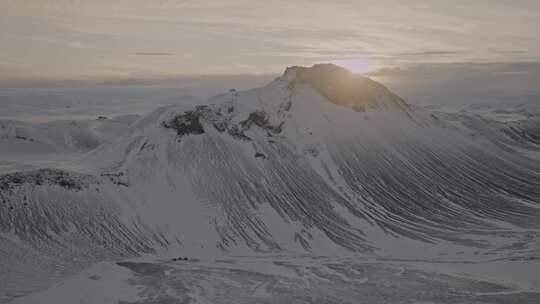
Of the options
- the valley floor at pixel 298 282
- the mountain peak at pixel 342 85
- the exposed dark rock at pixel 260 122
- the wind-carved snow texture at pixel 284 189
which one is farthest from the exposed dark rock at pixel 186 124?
the valley floor at pixel 298 282

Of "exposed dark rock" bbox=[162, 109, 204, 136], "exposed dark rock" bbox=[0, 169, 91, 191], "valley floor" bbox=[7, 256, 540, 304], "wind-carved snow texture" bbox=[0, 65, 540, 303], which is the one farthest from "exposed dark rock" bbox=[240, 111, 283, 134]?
"valley floor" bbox=[7, 256, 540, 304]

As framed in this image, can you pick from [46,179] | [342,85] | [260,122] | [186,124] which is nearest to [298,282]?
[46,179]

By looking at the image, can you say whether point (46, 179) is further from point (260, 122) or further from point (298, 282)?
point (260, 122)

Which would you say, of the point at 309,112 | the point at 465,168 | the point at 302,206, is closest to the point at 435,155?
the point at 465,168

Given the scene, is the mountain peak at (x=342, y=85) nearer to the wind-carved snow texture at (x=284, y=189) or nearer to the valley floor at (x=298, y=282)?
the wind-carved snow texture at (x=284, y=189)

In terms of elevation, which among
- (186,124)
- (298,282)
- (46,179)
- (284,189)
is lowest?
(298,282)

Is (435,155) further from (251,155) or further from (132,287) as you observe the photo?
(132,287)
